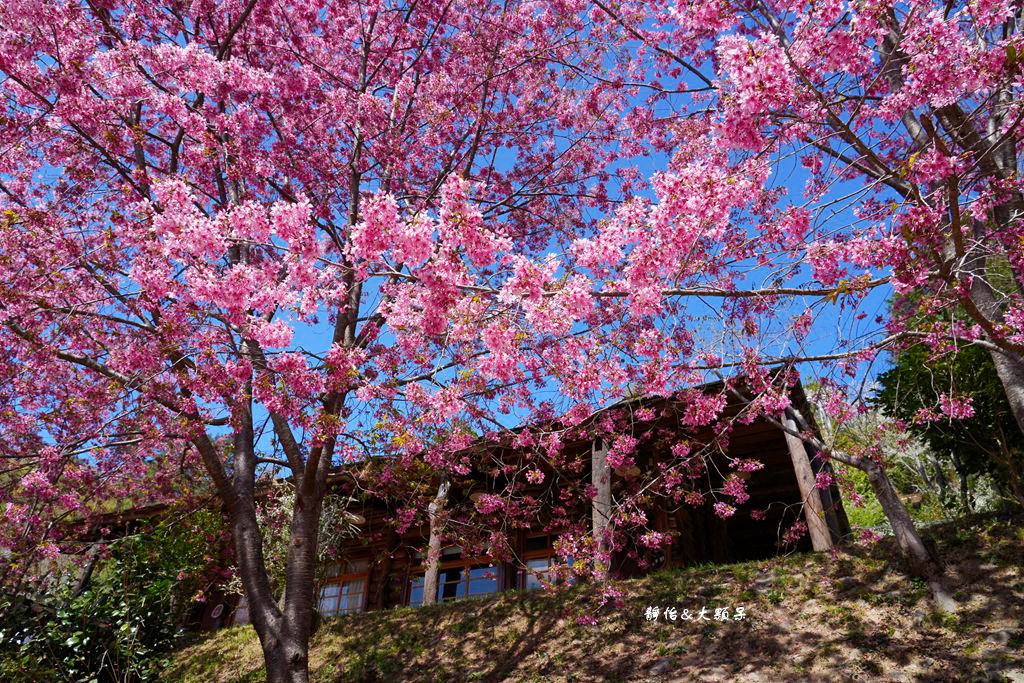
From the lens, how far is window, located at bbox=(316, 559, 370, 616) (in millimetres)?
15250

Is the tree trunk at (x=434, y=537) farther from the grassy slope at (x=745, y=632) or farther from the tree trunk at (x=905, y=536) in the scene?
the tree trunk at (x=905, y=536)

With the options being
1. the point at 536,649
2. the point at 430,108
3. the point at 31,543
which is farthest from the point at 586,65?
the point at 31,543

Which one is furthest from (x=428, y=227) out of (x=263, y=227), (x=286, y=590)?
(x=286, y=590)

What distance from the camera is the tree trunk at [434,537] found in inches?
335

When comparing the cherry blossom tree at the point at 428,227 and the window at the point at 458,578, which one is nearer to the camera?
the cherry blossom tree at the point at 428,227

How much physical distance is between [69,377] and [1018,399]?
11.2m

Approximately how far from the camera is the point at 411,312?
5578 millimetres

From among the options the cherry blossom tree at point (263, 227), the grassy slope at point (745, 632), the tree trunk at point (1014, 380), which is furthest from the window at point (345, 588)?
the tree trunk at point (1014, 380)

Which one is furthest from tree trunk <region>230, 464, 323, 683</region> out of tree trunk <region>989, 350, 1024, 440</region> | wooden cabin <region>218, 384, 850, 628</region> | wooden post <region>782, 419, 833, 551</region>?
tree trunk <region>989, 350, 1024, 440</region>

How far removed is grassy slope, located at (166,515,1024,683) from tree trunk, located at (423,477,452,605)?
0.52 meters

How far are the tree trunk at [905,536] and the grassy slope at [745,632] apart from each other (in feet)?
0.61

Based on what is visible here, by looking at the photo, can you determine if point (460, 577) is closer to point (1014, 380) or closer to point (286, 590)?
point (286, 590)

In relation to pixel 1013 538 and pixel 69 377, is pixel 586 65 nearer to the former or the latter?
pixel 1013 538

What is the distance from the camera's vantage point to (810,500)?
8844 millimetres
